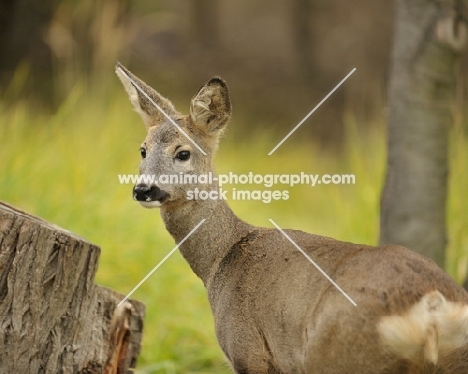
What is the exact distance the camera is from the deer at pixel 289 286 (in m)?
4.36

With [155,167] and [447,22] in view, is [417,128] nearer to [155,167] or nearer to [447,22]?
[447,22]

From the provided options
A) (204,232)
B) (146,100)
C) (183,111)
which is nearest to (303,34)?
(183,111)

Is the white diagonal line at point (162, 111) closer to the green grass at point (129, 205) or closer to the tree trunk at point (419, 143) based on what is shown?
the tree trunk at point (419, 143)

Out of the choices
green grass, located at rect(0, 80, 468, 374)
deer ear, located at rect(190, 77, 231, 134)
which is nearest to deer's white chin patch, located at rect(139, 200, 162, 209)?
deer ear, located at rect(190, 77, 231, 134)

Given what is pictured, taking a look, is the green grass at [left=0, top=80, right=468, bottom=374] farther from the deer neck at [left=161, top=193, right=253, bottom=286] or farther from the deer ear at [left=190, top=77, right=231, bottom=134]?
the deer ear at [left=190, top=77, right=231, bottom=134]

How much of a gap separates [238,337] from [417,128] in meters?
2.72

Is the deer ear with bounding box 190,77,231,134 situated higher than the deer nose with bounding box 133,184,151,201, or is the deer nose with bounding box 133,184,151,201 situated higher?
the deer ear with bounding box 190,77,231,134

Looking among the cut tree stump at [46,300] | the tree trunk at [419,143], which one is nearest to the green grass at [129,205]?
the tree trunk at [419,143]

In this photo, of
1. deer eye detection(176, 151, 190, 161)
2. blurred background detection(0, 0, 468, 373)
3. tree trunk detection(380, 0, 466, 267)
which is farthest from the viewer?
blurred background detection(0, 0, 468, 373)

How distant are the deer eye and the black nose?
334mm

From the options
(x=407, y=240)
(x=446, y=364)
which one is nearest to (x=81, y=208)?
(x=407, y=240)

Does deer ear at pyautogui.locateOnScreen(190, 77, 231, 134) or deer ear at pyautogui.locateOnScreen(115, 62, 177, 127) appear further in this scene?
deer ear at pyautogui.locateOnScreen(115, 62, 177, 127)

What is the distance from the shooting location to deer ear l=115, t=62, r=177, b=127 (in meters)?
6.07

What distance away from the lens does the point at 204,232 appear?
19.4 feet
